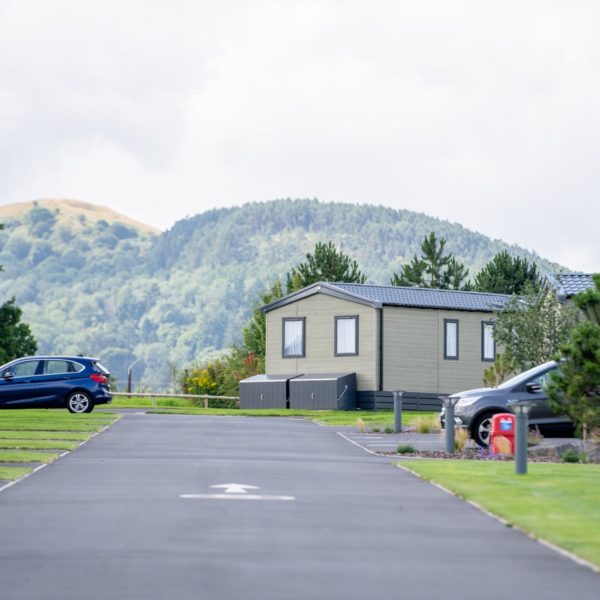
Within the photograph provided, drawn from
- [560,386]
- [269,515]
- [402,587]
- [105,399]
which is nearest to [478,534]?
[269,515]

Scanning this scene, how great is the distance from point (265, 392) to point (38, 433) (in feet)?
81.3

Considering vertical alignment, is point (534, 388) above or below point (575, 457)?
above

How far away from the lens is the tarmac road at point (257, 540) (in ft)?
31.9

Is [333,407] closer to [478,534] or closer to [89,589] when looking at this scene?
[478,534]

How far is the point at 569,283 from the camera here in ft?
151

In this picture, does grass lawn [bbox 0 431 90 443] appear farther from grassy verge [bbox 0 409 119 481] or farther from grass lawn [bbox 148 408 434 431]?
grass lawn [bbox 148 408 434 431]

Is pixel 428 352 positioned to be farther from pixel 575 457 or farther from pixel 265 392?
pixel 575 457

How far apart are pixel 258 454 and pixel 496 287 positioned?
4842cm

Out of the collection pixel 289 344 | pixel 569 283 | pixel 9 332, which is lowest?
pixel 289 344

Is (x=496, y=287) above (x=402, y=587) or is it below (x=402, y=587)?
above

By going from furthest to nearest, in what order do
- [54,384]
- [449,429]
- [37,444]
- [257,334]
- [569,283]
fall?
[257,334] → [569,283] → [54,384] → [449,429] → [37,444]

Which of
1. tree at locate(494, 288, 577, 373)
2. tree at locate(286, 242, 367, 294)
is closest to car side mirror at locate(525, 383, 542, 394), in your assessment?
tree at locate(494, 288, 577, 373)

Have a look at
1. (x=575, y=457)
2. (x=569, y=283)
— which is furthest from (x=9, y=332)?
(x=575, y=457)

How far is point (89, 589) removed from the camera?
372 inches
